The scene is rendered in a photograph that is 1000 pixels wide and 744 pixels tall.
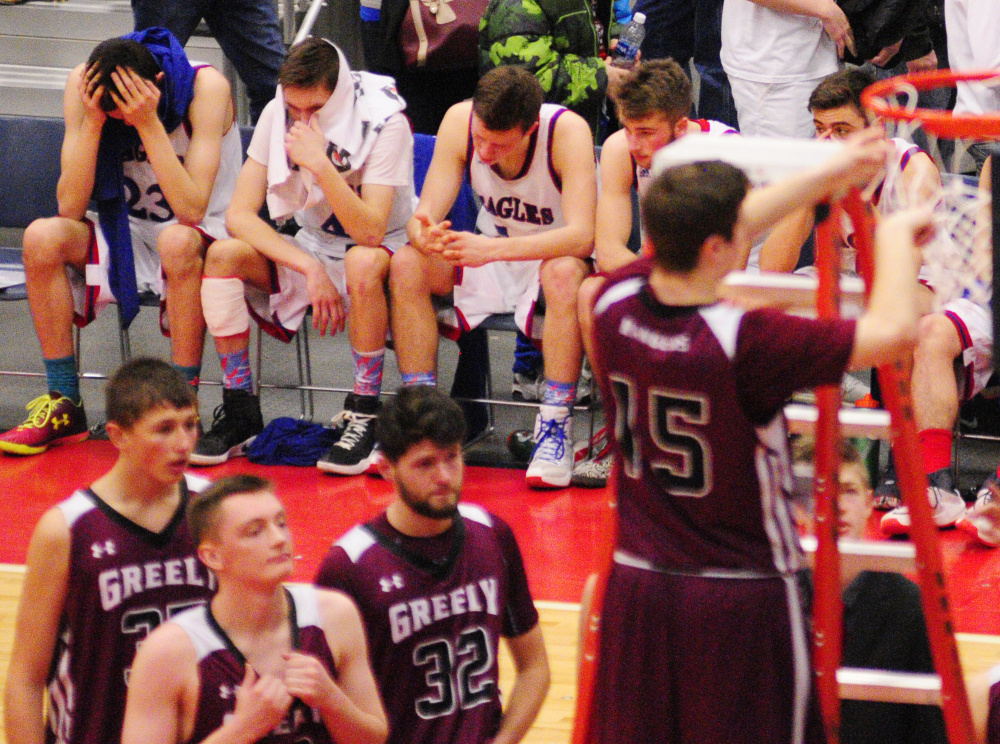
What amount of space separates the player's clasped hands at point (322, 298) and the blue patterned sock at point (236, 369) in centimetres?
34

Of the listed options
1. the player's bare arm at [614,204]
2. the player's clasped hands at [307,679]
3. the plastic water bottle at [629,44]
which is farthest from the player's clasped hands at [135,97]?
the player's clasped hands at [307,679]

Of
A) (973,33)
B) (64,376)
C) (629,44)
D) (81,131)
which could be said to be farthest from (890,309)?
(629,44)

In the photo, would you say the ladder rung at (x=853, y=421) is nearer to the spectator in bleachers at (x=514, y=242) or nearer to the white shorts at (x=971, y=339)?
the white shorts at (x=971, y=339)

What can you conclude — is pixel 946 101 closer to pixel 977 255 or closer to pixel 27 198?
pixel 977 255

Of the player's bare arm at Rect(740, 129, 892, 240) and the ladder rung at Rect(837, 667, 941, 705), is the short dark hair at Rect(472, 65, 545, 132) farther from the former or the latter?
the ladder rung at Rect(837, 667, 941, 705)

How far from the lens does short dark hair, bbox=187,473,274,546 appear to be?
2.48 meters


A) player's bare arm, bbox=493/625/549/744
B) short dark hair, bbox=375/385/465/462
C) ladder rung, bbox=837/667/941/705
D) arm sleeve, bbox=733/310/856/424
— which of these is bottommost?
player's bare arm, bbox=493/625/549/744

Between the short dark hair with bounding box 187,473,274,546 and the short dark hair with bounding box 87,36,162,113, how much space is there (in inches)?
129

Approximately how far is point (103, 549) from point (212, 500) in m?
0.34

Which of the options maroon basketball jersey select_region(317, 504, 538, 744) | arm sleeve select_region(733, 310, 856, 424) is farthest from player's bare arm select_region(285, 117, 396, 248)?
arm sleeve select_region(733, 310, 856, 424)

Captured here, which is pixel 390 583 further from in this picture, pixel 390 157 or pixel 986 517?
pixel 390 157

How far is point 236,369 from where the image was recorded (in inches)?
218

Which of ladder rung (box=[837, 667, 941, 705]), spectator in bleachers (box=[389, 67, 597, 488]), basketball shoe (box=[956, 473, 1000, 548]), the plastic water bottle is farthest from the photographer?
the plastic water bottle

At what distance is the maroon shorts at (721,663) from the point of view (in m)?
2.40
